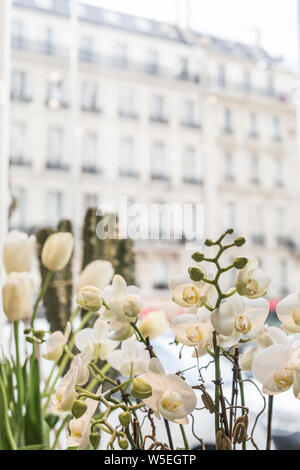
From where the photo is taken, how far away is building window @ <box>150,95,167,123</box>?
2.61 meters

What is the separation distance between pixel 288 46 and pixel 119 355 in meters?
1.40

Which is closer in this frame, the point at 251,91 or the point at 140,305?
the point at 140,305

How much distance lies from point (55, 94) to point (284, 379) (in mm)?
2078

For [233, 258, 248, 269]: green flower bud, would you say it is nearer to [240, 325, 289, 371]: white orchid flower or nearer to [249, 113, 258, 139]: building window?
[240, 325, 289, 371]: white orchid flower

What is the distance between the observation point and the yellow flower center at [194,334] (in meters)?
0.42

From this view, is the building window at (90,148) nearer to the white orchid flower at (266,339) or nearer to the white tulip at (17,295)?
the white tulip at (17,295)

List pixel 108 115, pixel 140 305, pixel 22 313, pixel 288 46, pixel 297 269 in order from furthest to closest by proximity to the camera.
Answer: pixel 108 115 < pixel 297 269 < pixel 288 46 < pixel 22 313 < pixel 140 305

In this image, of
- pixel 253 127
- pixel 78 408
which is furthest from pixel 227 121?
pixel 78 408

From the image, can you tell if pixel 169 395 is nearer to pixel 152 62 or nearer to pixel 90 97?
pixel 90 97

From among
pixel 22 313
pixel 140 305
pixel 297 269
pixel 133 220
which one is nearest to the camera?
pixel 140 305

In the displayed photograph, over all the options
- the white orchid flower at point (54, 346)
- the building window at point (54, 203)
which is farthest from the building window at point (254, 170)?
the white orchid flower at point (54, 346)

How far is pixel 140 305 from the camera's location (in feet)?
1.40
